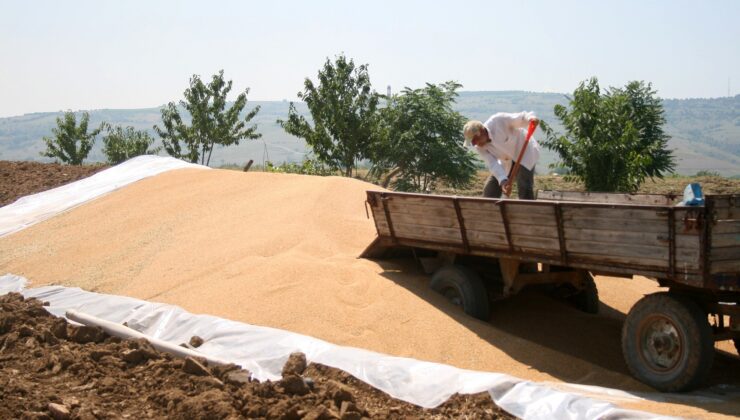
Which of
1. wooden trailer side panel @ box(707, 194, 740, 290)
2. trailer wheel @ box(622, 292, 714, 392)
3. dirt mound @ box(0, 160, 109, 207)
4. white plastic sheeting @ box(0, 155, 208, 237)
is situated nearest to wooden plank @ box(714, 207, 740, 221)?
wooden trailer side panel @ box(707, 194, 740, 290)

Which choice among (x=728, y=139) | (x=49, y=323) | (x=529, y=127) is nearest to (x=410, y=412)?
(x=529, y=127)

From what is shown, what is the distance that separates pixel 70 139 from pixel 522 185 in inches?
1194

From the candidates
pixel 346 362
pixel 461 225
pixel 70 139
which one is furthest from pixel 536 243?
pixel 70 139

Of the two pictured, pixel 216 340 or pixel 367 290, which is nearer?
pixel 216 340

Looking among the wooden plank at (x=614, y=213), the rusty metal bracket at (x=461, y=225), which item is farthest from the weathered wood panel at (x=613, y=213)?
the rusty metal bracket at (x=461, y=225)

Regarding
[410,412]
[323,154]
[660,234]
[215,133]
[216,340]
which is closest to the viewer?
[410,412]

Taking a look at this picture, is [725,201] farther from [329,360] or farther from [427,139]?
[427,139]

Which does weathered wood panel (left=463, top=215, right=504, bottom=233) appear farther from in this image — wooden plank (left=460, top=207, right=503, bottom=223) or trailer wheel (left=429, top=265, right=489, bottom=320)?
trailer wheel (left=429, top=265, right=489, bottom=320)

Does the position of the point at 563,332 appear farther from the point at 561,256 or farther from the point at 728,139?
the point at 728,139

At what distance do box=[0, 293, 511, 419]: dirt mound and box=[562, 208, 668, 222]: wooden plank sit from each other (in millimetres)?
1765

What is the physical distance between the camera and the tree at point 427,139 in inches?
784

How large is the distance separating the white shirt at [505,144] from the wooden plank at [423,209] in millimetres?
821

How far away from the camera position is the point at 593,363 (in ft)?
21.3

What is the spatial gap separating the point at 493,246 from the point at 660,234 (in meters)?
1.73
